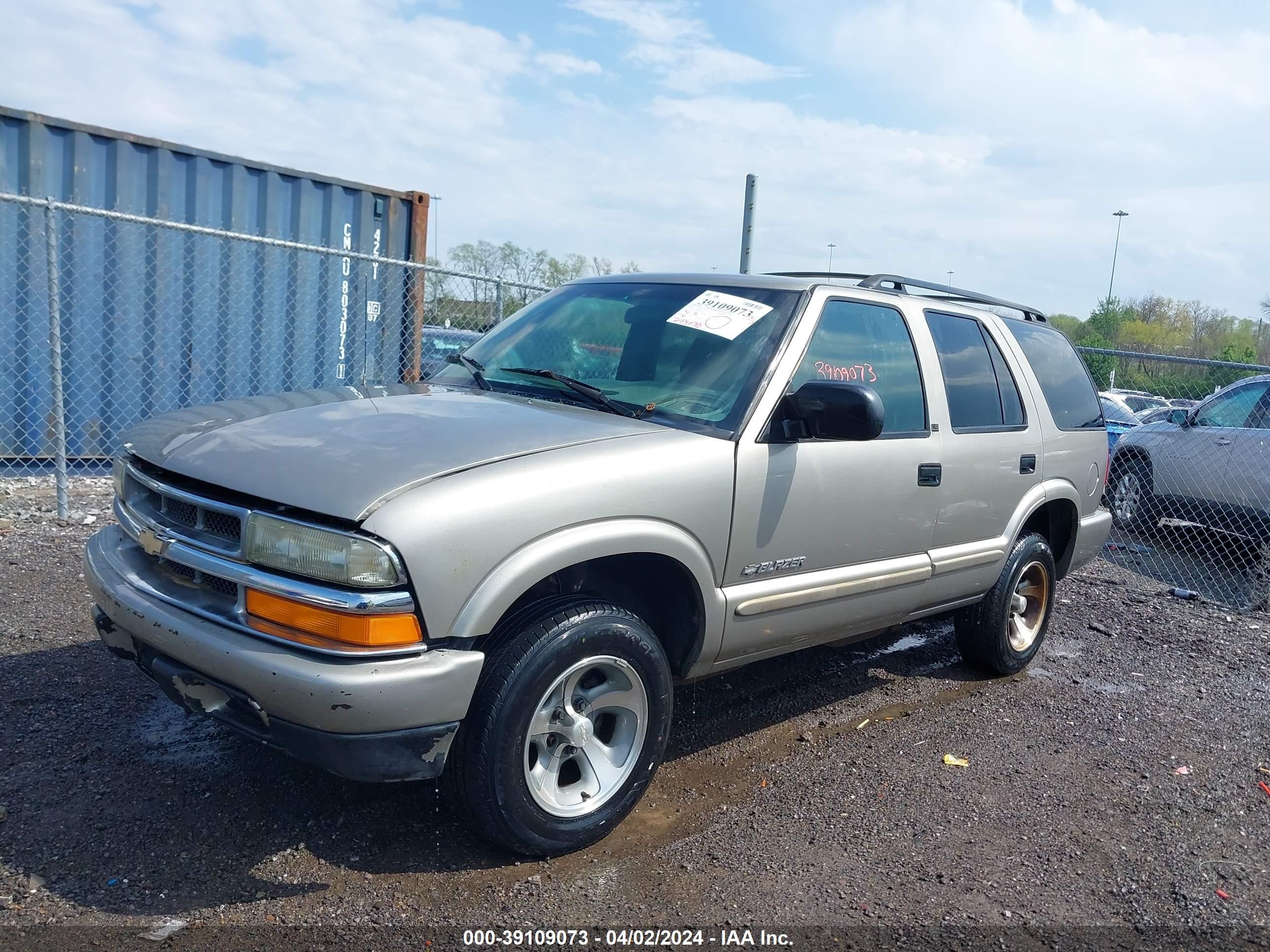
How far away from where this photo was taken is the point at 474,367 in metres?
4.11

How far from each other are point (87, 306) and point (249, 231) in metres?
1.42

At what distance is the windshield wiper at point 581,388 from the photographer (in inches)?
138

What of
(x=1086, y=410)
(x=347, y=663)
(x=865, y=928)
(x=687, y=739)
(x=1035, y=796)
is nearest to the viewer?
(x=347, y=663)

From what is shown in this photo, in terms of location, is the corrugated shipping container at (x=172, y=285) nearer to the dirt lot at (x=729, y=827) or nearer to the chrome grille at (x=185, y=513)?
the dirt lot at (x=729, y=827)

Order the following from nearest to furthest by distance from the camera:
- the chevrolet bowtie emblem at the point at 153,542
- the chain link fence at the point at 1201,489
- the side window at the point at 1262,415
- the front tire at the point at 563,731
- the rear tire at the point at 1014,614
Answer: the front tire at the point at 563,731 < the chevrolet bowtie emblem at the point at 153,542 < the rear tire at the point at 1014,614 < the chain link fence at the point at 1201,489 < the side window at the point at 1262,415

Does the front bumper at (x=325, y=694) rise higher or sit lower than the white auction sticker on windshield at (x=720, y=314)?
lower

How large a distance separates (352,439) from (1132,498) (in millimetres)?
8837

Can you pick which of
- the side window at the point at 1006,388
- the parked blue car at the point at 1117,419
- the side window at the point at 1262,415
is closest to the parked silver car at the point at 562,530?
the side window at the point at 1006,388

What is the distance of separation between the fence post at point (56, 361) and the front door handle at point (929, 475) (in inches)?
209

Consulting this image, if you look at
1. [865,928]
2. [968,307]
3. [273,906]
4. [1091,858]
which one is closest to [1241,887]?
[1091,858]

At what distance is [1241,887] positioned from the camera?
3.27m

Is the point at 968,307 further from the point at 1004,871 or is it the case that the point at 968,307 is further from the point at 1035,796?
the point at 1004,871

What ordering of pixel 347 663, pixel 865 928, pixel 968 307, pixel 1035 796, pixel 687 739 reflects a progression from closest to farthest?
pixel 347 663, pixel 865 928, pixel 1035 796, pixel 687 739, pixel 968 307

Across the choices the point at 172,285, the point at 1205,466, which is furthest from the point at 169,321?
the point at 1205,466
